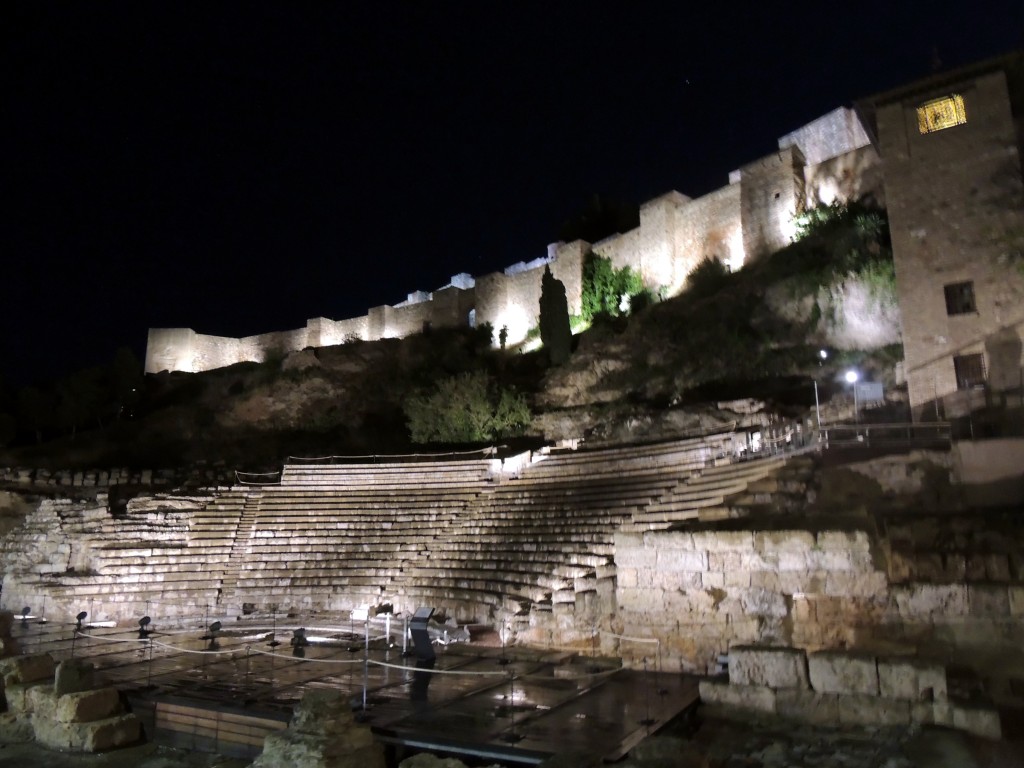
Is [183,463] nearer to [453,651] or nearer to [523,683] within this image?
[453,651]

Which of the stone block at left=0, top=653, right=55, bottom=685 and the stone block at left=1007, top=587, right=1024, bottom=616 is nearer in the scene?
the stone block at left=1007, top=587, right=1024, bottom=616

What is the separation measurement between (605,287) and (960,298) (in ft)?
69.8

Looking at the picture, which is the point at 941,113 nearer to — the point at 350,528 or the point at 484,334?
the point at 350,528

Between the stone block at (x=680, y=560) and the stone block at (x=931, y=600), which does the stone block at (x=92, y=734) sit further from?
the stone block at (x=931, y=600)

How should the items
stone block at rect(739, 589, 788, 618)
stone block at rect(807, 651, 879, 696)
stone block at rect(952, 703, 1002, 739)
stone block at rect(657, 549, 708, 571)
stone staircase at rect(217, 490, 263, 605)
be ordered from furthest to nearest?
stone staircase at rect(217, 490, 263, 605), stone block at rect(657, 549, 708, 571), stone block at rect(739, 589, 788, 618), stone block at rect(807, 651, 879, 696), stone block at rect(952, 703, 1002, 739)

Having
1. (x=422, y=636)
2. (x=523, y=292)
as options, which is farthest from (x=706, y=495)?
(x=523, y=292)

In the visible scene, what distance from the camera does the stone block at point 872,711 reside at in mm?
6168

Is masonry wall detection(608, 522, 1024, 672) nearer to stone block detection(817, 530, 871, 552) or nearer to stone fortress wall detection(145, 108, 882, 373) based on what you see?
stone block detection(817, 530, 871, 552)

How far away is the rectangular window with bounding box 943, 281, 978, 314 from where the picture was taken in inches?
595

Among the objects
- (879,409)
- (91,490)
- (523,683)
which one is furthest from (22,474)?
(879,409)

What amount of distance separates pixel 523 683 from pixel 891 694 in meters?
3.77

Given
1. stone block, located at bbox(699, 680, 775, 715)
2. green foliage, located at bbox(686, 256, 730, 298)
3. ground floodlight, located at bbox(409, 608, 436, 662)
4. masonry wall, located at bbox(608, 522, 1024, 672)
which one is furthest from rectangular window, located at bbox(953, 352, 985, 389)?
green foliage, located at bbox(686, 256, 730, 298)

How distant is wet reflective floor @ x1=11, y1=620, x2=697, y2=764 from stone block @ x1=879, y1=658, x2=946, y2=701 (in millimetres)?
1819

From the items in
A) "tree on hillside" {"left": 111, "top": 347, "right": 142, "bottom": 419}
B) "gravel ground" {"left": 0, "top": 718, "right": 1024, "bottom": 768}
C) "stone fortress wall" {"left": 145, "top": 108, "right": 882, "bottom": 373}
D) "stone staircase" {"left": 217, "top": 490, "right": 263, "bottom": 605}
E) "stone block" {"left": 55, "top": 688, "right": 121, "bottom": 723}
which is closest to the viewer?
"gravel ground" {"left": 0, "top": 718, "right": 1024, "bottom": 768}
